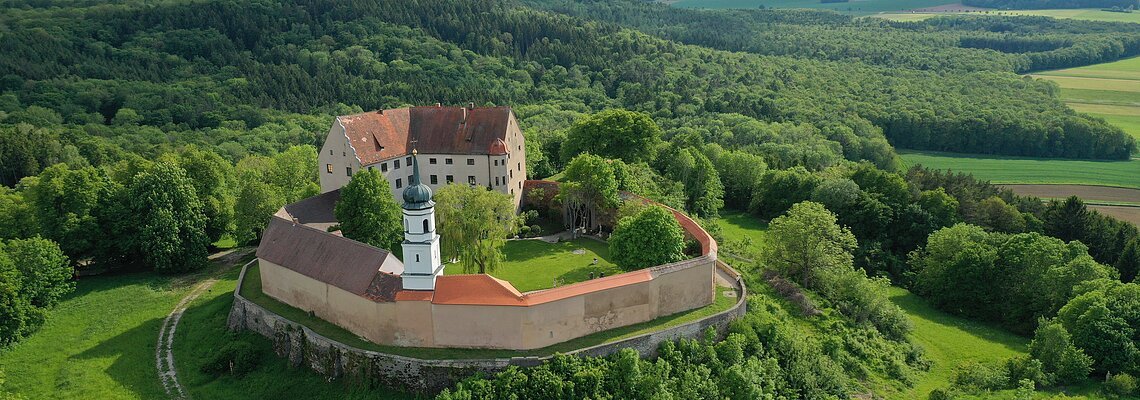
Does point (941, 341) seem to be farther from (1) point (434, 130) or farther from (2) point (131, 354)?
(2) point (131, 354)

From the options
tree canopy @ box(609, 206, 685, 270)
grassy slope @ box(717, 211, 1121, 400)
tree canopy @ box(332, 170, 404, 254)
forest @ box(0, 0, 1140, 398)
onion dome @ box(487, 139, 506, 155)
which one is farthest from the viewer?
onion dome @ box(487, 139, 506, 155)

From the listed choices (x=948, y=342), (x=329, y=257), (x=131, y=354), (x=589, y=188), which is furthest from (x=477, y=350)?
(x=948, y=342)

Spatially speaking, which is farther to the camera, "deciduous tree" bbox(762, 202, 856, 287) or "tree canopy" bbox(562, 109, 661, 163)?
"tree canopy" bbox(562, 109, 661, 163)

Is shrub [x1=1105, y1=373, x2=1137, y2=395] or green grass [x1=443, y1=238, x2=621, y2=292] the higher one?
green grass [x1=443, y1=238, x2=621, y2=292]

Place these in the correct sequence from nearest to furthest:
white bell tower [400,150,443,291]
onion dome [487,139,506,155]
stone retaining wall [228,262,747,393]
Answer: white bell tower [400,150,443,291]
stone retaining wall [228,262,747,393]
onion dome [487,139,506,155]

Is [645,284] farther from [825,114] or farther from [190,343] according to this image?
[825,114]

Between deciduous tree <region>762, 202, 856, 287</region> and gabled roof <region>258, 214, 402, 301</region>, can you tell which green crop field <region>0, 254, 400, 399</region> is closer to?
gabled roof <region>258, 214, 402, 301</region>

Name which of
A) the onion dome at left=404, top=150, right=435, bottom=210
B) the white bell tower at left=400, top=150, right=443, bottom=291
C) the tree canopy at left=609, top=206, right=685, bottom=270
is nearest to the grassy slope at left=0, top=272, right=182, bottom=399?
the white bell tower at left=400, top=150, right=443, bottom=291

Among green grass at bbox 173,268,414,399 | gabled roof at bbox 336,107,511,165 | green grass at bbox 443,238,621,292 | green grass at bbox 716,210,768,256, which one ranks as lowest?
Result: green grass at bbox 716,210,768,256
